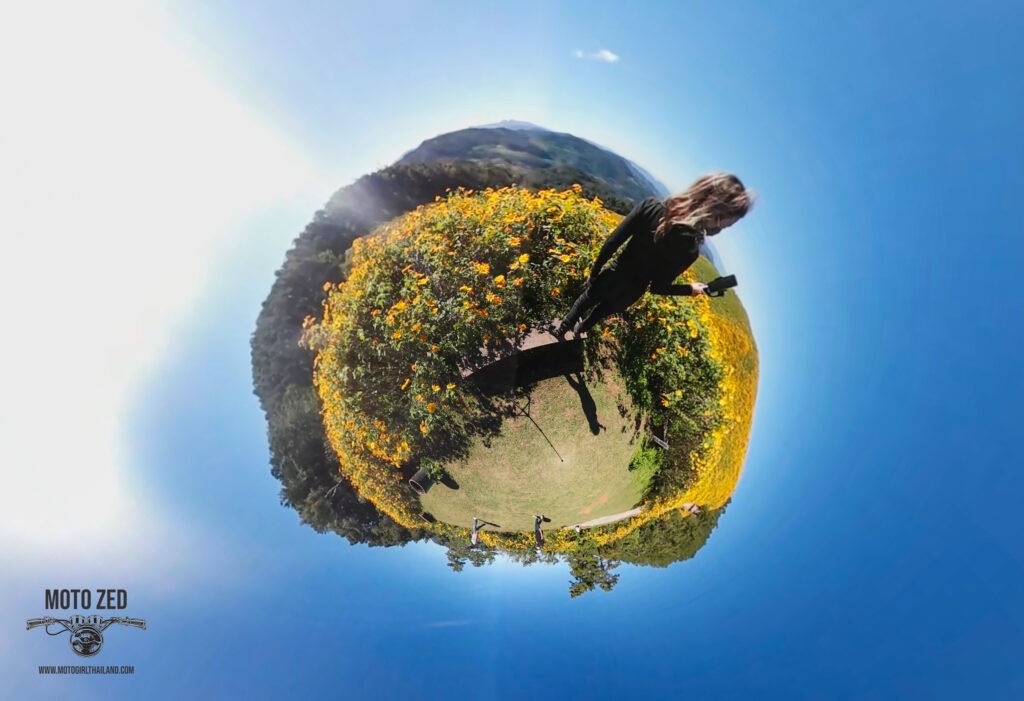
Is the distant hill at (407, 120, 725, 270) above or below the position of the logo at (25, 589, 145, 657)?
above

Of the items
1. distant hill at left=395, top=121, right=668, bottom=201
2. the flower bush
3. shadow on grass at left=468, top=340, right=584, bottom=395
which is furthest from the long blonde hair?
shadow on grass at left=468, top=340, right=584, bottom=395

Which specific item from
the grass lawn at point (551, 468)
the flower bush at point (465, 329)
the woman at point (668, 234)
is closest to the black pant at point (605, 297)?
the woman at point (668, 234)

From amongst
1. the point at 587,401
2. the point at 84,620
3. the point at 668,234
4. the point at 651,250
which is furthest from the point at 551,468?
the point at 84,620

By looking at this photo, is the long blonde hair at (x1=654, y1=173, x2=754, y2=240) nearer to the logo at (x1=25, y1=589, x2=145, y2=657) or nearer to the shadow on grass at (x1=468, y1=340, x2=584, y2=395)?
the shadow on grass at (x1=468, y1=340, x2=584, y2=395)

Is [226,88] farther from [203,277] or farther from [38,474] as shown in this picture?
[38,474]

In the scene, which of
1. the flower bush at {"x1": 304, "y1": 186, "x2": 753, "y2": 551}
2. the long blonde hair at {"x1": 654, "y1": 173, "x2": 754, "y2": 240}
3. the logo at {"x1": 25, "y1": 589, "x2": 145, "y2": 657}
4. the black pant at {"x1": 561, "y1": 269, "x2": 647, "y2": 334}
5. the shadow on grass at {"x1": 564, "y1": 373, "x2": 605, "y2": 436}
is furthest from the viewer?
the logo at {"x1": 25, "y1": 589, "x2": 145, "y2": 657}

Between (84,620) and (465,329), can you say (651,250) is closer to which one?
(465,329)

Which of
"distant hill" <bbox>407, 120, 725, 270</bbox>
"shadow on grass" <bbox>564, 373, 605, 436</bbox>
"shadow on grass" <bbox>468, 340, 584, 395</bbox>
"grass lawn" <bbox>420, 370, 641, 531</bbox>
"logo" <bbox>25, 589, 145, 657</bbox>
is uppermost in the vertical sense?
"distant hill" <bbox>407, 120, 725, 270</bbox>

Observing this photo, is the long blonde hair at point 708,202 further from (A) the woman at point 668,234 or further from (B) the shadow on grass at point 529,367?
(B) the shadow on grass at point 529,367
